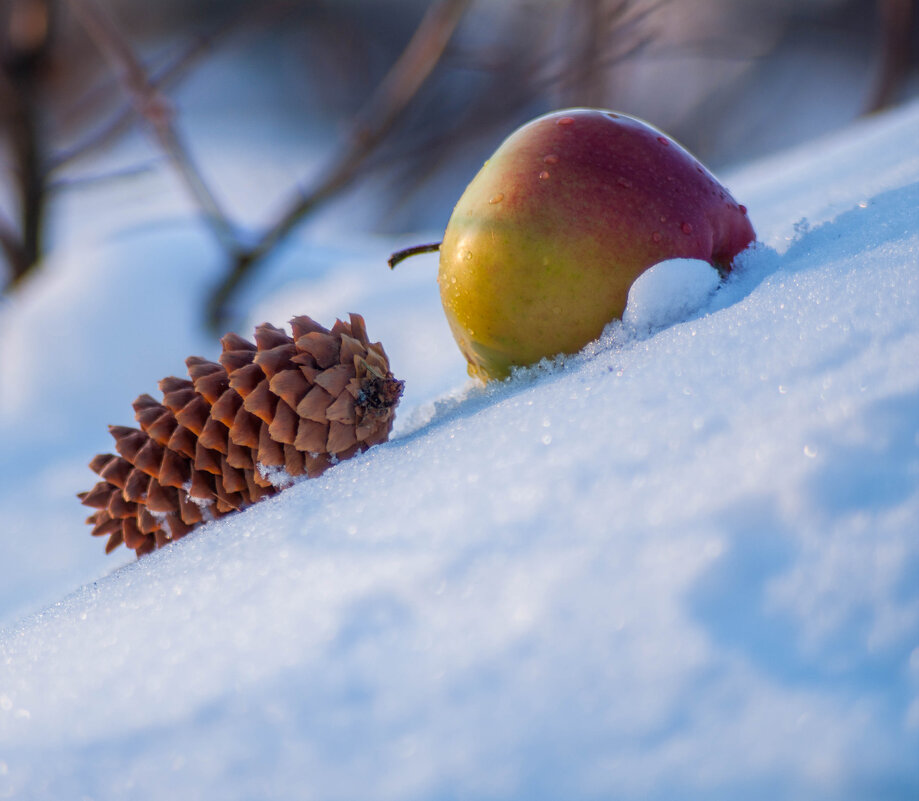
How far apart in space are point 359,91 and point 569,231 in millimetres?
3941

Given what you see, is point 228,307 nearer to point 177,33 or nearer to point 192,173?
point 192,173

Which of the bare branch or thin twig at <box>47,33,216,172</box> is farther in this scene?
the bare branch

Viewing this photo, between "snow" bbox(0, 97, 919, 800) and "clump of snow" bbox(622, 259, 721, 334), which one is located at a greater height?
"clump of snow" bbox(622, 259, 721, 334)

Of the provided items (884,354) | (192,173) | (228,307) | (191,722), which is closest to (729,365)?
(884,354)

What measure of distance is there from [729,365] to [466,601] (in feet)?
0.71

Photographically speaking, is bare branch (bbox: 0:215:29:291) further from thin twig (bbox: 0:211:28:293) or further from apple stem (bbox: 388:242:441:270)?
apple stem (bbox: 388:242:441:270)

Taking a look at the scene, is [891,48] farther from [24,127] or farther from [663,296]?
[24,127]

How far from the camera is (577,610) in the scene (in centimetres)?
36

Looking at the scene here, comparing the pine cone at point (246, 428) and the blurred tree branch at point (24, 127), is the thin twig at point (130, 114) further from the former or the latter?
the pine cone at point (246, 428)

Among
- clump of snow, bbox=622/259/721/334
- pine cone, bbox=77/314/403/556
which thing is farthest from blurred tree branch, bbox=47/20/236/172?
clump of snow, bbox=622/259/721/334

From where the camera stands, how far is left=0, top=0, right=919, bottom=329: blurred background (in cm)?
190

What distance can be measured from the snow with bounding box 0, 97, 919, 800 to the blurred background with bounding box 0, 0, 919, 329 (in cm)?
137

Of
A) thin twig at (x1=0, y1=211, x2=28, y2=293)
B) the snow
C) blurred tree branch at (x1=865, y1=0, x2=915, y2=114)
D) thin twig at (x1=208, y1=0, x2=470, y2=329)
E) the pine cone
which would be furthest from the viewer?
thin twig at (x1=0, y1=211, x2=28, y2=293)

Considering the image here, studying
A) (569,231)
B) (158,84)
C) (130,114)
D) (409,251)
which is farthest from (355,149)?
(569,231)
